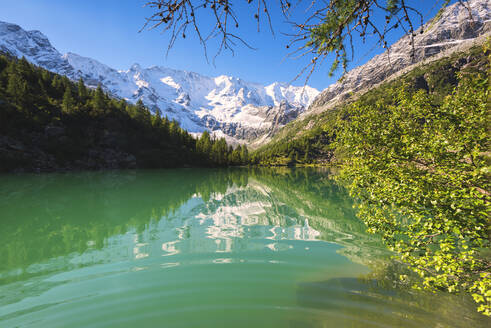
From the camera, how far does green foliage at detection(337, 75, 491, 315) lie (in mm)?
5789

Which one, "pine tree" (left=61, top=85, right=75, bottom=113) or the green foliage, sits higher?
"pine tree" (left=61, top=85, right=75, bottom=113)

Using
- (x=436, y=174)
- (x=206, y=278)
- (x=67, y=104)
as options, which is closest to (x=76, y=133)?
(x=67, y=104)

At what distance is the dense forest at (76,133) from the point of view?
6319 cm

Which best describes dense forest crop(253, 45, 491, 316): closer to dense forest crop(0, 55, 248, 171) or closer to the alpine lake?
the alpine lake

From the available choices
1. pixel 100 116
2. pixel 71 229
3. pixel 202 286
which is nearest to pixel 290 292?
pixel 202 286

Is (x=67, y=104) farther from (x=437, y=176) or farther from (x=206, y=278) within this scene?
(x=437, y=176)

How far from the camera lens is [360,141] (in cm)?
980

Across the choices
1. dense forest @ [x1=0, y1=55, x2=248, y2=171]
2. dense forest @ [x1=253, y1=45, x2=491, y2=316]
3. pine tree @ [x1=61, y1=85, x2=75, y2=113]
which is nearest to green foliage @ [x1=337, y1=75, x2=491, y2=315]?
dense forest @ [x1=253, y1=45, x2=491, y2=316]

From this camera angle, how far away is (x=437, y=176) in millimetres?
6820

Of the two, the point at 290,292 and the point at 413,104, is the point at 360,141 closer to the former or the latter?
the point at 413,104

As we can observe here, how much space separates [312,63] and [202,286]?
340 inches

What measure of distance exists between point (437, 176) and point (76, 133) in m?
96.6

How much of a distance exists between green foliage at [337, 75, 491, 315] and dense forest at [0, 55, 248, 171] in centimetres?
8032

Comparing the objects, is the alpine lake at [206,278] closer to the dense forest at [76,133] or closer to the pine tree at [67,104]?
the dense forest at [76,133]
